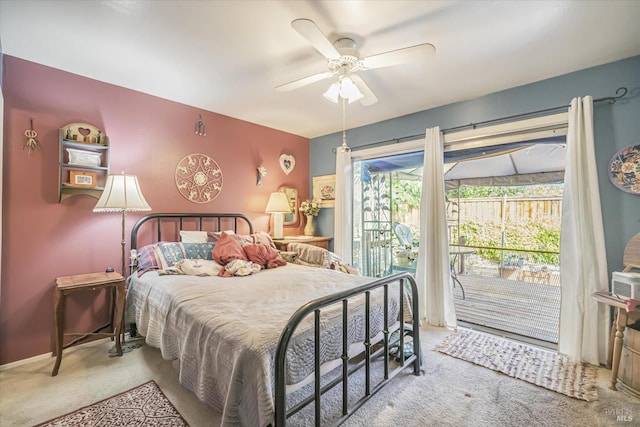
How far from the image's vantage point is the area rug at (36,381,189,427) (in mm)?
1629

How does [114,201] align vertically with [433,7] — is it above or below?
below

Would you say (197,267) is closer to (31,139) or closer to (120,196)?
(120,196)

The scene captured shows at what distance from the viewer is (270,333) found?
1321 millimetres

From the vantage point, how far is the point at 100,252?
2680 millimetres

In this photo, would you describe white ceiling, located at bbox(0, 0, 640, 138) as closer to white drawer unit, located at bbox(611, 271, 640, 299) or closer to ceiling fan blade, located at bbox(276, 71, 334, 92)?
ceiling fan blade, located at bbox(276, 71, 334, 92)

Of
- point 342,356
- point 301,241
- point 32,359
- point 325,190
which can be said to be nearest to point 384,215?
point 325,190

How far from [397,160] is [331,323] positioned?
2.84m

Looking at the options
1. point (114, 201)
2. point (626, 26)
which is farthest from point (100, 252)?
point (626, 26)

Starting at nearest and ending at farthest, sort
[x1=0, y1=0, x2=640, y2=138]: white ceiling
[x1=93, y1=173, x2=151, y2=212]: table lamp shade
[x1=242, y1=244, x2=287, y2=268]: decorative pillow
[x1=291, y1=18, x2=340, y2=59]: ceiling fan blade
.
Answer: [x1=291, y1=18, x2=340, y2=59]: ceiling fan blade, [x1=0, y1=0, x2=640, y2=138]: white ceiling, [x1=93, y1=173, x2=151, y2=212]: table lamp shade, [x1=242, y1=244, x2=287, y2=268]: decorative pillow

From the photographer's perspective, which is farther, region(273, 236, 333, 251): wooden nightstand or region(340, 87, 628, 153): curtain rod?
region(273, 236, 333, 251): wooden nightstand

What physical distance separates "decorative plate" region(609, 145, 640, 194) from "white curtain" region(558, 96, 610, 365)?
0.49 ft

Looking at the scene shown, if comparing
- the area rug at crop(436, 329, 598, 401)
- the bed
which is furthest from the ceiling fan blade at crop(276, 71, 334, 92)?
the area rug at crop(436, 329, 598, 401)

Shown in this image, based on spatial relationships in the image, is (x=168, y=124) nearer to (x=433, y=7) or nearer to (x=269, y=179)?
(x=269, y=179)

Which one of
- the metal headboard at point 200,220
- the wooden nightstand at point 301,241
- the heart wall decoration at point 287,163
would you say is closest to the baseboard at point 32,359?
the metal headboard at point 200,220
